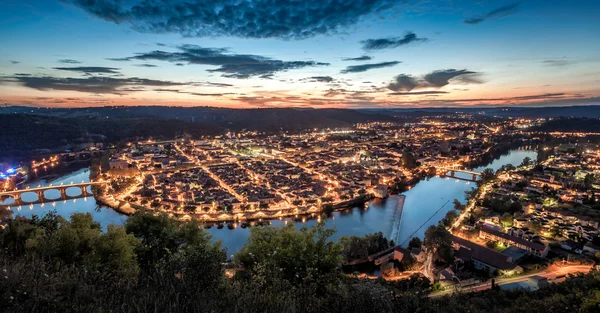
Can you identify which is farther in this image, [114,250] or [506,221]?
[506,221]

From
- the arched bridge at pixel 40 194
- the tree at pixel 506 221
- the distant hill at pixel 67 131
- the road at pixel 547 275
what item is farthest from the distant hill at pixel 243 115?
the road at pixel 547 275

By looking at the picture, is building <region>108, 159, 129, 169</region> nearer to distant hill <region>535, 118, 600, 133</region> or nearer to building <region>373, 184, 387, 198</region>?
building <region>373, 184, 387, 198</region>

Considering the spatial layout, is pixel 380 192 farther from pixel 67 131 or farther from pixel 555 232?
pixel 67 131

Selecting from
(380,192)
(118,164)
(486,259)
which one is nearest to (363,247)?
(486,259)

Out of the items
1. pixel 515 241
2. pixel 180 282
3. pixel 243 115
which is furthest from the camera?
pixel 243 115

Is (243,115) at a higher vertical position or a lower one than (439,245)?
higher

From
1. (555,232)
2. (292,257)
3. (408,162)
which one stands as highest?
(292,257)

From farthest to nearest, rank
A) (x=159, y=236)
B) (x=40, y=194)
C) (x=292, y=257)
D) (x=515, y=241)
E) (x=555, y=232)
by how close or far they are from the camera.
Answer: (x=40, y=194), (x=555, y=232), (x=515, y=241), (x=159, y=236), (x=292, y=257)

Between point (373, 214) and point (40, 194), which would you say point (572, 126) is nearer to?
point (373, 214)
